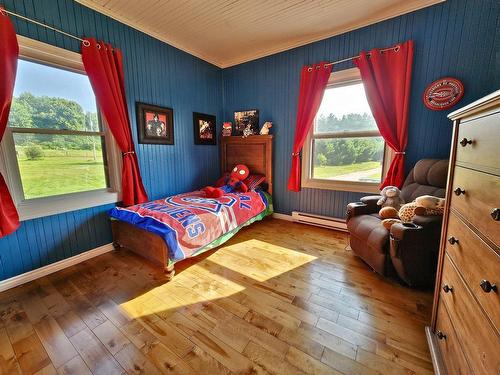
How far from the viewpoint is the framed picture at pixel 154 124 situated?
2.69 m

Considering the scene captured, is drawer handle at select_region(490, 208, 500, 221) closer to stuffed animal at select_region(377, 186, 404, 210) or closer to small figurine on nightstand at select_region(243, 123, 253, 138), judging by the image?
stuffed animal at select_region(377, 186, 404, 210)

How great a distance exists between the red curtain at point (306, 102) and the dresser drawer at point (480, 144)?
2.08m

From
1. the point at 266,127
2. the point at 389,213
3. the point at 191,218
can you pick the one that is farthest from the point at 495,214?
the point at 266,127

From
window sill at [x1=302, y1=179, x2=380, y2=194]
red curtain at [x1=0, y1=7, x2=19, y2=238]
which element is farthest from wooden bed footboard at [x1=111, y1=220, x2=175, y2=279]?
window sill at [x1=302, y1=179, x2=380, y2=194]

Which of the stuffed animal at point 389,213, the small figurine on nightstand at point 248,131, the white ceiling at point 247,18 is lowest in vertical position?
the stuffed animal at point 389,213

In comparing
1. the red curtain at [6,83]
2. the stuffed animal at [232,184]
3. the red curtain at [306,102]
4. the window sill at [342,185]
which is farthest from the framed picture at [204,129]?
the red curtain at [6,83]

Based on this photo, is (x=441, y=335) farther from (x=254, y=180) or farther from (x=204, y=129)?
(x=204, y=129)

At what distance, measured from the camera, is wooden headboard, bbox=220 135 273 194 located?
3.41 meters

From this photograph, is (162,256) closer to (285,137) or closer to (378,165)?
(285,137)

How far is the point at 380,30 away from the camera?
247cm

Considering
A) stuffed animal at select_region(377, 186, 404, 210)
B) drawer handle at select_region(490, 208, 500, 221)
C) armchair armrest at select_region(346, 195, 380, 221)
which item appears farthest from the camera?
armchair armrest at select_region(346, 195, 380, 221)

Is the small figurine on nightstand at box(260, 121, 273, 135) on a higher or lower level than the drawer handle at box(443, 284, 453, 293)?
higher

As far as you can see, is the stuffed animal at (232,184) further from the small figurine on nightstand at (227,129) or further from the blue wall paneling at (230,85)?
the small figurine on nightstand at (227,129)

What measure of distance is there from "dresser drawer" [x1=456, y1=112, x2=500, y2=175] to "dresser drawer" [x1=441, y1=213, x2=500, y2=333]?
0.87 ft
